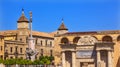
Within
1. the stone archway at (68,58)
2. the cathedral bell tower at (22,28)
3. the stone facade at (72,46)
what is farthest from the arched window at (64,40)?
the cathedral bell tower at (22,28)

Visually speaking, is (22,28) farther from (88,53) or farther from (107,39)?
(88,53)

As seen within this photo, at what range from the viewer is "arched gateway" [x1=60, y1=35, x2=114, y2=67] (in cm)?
4394

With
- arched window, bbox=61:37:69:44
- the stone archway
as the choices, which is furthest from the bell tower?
the stone archway

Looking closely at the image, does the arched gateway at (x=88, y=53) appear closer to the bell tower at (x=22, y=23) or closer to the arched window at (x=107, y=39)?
the arched window at (x=107, y=39)

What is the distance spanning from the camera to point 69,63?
4600 cm

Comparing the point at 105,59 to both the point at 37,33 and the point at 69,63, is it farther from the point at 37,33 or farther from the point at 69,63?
the point at 37,33

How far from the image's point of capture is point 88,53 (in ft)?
148

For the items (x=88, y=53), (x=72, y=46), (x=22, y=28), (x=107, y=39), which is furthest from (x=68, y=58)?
(x=22, y=28)

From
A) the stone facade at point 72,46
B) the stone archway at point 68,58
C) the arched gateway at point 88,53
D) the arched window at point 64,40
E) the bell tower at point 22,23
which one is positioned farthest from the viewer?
the bell tower at point 22,23

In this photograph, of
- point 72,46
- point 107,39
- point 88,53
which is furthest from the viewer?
point 107,39

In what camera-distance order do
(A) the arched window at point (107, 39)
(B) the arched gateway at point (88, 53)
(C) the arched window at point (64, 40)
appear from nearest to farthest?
1. (B) the arched gateway at point (88, 53)
2. (A) the arched window at point (107, 39)
3. (C) the arched window at point (64, 40)

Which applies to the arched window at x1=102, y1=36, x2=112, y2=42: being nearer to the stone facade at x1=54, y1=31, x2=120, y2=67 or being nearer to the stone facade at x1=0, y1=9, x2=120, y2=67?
the stone facade at x1=0, y1=9, x2=120, y2=67

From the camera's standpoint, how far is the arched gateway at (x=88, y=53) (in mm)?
43938

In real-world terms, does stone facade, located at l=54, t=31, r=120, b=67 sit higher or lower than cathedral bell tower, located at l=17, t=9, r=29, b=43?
lower
